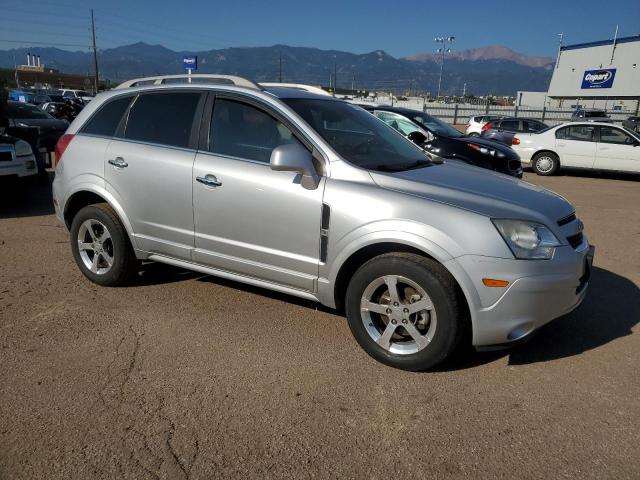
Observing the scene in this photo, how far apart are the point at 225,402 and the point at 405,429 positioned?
1014mm

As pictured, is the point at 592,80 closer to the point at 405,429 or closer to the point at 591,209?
the point at 591,209

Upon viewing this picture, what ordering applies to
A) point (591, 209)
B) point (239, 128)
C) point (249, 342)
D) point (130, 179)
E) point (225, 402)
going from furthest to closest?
point (591, 209) → point (130, 179) → point (239, 128) → point (249, 342) → point (225, 402)

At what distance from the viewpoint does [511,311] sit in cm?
296

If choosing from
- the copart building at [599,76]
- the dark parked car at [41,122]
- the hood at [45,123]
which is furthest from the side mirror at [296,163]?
the copart building at [599,76]

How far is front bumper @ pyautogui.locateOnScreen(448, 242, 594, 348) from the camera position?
2.92m

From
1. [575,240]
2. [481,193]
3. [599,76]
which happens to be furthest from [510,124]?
[599,76]

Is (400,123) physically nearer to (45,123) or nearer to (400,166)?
(400,166)

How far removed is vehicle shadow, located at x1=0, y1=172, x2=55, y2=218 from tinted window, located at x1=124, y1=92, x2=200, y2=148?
13.8 feet

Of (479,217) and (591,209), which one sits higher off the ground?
(479,217)

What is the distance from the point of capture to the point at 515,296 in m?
2.93

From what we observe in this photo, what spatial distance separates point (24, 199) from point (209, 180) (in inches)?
260

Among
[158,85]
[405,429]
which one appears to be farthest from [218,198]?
[405,429]

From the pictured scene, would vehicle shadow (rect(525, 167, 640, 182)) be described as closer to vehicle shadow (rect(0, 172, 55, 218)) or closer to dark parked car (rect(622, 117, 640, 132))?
Answer: vehicle shadow (rect(0, 172, 55, 218))

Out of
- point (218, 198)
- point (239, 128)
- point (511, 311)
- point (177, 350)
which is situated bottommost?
point (177, 350)
